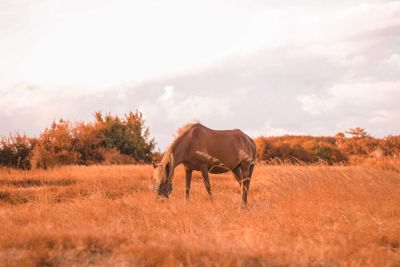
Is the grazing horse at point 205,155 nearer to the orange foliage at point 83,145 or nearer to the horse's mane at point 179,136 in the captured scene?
the horse's mane at point 179,136

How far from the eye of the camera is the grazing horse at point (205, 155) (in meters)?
6.92

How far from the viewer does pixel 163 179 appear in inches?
269

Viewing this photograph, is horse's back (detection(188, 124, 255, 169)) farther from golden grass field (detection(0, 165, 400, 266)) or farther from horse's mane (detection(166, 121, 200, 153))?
golden grass field (detection(0, 165, 400, 266))

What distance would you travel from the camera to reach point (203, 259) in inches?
135

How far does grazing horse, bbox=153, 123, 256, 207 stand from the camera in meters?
6.92

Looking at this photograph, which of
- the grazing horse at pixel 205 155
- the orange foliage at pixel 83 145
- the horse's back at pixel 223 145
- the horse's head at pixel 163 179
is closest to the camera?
the horse's head at pixel 163 179

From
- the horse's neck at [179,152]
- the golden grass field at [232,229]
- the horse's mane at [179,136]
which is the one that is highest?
the horse's mane at [179,136]

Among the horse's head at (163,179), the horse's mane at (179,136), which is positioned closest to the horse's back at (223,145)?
the horse's mane at (179,136)

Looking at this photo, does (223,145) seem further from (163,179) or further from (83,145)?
(83,145)

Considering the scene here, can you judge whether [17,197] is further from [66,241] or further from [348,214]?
[348,214]

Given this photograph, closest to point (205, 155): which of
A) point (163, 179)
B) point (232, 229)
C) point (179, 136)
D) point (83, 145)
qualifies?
point (179, 136)

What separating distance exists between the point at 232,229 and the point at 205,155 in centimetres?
238

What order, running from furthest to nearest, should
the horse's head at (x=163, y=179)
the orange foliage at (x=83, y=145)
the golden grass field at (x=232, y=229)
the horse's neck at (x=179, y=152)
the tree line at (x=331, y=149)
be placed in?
the tree line at (x=331, y=149)
the orange foliage at (x=83, y=145)
the horse's neck at (x=179, y=152)
the horse's head at (x=163, y=179)
the golden grass field at (x=232, y=229)

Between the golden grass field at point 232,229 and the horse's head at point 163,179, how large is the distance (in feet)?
1.18
